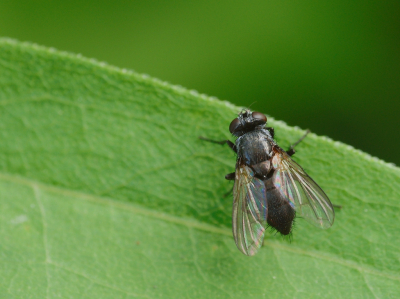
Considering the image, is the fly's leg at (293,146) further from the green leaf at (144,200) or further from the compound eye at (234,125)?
the compound eye at (234,125)

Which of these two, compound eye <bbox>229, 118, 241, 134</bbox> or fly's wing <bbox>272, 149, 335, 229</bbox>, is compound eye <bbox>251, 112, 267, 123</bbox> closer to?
compound eye <bbox>229, 118, 241, 134</bbox>

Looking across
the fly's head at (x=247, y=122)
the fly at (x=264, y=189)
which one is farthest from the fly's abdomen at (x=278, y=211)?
the fly's head at (x=247, y=122)

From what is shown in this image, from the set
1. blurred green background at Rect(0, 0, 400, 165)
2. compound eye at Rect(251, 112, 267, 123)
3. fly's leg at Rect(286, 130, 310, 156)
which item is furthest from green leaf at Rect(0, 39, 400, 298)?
blurred green background at Rect(0, 0, 400, 165)

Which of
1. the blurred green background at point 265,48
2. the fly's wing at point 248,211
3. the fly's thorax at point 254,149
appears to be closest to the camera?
the fly's wing at point 248,211

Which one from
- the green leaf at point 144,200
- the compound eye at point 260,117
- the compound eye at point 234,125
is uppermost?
the compound eye at point 260,117

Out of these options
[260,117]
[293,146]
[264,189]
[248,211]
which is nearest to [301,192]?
[264,189]
